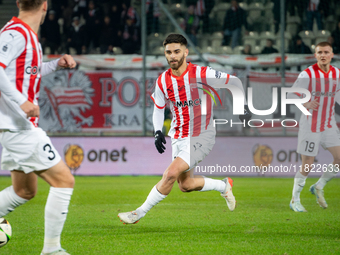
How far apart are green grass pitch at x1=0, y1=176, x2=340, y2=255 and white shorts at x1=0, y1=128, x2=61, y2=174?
3.10 ft

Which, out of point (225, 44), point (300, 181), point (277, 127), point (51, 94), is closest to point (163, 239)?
point (300, 181)

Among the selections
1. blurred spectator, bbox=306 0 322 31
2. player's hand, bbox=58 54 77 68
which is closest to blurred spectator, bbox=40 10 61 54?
blurred spectator, bbox=306 0 322 31

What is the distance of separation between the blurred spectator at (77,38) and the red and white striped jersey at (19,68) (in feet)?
35.2

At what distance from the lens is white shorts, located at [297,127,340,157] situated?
6.89 m

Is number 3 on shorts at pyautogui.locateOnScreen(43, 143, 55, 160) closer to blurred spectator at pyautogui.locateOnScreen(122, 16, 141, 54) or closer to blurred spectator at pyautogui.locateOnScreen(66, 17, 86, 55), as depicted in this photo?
blurred spectator at pyautogui.locateOnScreen(122, 16, 141, 54)

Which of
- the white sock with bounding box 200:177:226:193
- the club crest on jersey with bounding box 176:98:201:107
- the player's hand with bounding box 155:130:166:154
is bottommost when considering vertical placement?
the white sock with bounding box 200:177:226:193

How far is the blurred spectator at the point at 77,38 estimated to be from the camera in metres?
14.2

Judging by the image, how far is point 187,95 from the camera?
18.5ft

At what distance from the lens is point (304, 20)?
13555 mm

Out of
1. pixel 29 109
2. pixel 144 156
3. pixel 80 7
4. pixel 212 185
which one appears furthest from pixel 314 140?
pixel 80 7

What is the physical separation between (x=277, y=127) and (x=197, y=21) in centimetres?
423

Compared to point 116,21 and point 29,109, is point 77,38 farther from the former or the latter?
point 29,109

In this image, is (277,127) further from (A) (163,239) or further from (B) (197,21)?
(A) (163,239)

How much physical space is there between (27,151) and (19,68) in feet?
2.00
